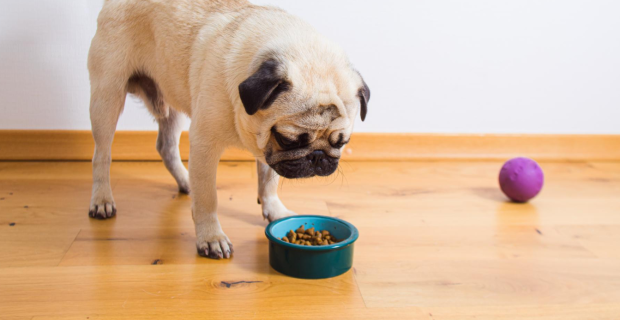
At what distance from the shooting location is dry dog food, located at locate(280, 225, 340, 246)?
2.08 m

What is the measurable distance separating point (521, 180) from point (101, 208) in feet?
6.95

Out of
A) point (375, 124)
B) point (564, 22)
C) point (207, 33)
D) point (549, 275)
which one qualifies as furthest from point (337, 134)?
point (564, 22)

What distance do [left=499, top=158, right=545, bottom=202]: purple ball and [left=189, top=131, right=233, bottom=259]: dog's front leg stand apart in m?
1.59

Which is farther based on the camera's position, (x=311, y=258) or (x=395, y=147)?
(x=395, y=147)

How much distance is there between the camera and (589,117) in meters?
3.89

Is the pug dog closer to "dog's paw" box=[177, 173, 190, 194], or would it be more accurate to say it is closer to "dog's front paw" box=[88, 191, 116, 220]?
"dog's front paw" box=[88, 191, 116, 220]

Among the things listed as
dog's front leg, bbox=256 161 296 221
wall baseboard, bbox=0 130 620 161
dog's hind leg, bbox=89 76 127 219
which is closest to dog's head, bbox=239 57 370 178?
dog's front leg, bbox=256 161 296 221

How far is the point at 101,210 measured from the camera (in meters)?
2.51

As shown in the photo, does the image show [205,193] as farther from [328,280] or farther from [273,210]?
[328,280]

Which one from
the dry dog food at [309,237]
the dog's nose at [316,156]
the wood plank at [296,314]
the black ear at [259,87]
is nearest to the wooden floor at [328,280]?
the wood plank at [296,314]

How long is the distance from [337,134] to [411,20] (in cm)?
194

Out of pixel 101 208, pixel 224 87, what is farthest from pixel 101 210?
pixel 224 87

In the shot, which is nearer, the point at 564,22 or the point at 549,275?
the point at 549,275

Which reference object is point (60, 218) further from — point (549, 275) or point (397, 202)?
point (549, 275)
